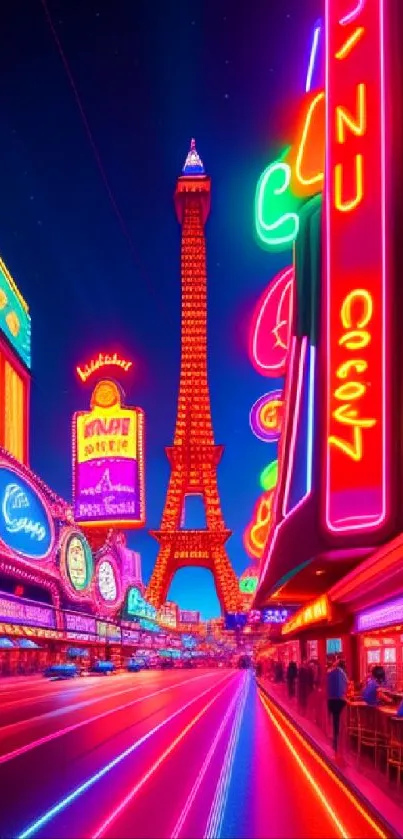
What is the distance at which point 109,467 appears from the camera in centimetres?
5150

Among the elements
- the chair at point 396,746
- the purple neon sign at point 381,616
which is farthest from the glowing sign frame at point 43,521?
the chair at point 396,746

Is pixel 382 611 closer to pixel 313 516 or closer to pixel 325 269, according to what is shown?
pixel 313 516

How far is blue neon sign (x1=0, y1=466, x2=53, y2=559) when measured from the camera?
142 feet

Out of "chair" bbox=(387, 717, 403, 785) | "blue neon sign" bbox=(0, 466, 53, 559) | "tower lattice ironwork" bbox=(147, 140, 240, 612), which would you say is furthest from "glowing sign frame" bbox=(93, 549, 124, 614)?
"chair" bbox=(387, 717, 403, 785)

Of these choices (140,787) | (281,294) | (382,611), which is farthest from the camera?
(281,294)

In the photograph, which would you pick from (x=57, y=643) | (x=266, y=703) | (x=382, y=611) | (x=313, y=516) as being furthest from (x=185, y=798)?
(x=57, y=643)

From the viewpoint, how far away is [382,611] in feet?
49.0

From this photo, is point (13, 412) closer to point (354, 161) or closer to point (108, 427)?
point (108, 427)

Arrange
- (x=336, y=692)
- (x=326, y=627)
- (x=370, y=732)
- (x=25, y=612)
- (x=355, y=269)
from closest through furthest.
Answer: (x=355, y=269)
(x=370, y=732)
(x=336, y=692)
(x=326, y=627)
(x=25, y=612)

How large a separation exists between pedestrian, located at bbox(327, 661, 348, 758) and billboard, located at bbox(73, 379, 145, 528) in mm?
36208

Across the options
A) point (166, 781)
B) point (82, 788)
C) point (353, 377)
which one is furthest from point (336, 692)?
point (353, 377)

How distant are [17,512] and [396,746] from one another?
3585 centimetres

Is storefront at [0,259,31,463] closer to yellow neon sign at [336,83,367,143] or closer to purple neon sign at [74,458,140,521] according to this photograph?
purple neon sign at [74,458,140,521]

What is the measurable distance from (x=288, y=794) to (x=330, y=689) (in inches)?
156
